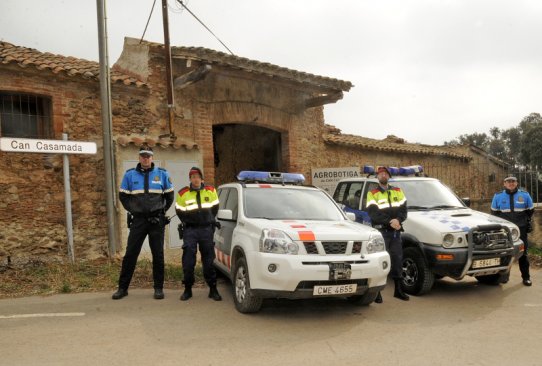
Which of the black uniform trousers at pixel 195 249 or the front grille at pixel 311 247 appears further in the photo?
the black uniform trousers at pixel 195 249

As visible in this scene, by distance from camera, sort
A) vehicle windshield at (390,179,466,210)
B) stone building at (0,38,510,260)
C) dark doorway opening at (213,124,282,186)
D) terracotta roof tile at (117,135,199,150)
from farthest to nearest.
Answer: dark doorway opening at (213,124,282,186) → terracotta roof tile at (117,135,199,150) → stone building at (0,38,510,260) → vehicle windshield at (390,179,466,210)

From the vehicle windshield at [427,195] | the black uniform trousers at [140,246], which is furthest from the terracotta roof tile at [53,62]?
the vehicle windshield at [427,195]

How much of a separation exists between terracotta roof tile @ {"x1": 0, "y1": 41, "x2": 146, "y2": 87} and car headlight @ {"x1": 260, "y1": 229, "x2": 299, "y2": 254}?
18.8ft

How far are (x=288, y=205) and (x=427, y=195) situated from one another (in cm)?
279

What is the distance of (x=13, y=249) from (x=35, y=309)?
282cm

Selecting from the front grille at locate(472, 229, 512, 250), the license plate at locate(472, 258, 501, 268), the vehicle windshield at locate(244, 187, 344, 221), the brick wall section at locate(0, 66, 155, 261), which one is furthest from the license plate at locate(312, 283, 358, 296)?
the brick wall section at locate(0, 66, 155, 261)

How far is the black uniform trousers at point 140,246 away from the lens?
20.0 ft

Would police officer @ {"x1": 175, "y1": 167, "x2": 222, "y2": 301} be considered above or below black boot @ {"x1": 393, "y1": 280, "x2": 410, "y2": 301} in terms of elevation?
above

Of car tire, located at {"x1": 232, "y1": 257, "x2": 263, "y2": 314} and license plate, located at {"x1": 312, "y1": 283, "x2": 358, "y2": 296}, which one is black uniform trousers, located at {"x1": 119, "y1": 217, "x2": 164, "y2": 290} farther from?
license plate, located at {"x1": 312, "y1": 283, "x2": 358, "y2": 296}

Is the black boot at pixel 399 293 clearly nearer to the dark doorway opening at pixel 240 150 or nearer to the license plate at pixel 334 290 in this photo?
the license plate at pixel 334 290

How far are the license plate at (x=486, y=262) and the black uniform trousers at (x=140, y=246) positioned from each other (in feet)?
14.2

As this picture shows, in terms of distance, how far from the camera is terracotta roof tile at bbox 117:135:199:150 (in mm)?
8920

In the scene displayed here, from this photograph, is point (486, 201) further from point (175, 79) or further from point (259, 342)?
point (259, 342)

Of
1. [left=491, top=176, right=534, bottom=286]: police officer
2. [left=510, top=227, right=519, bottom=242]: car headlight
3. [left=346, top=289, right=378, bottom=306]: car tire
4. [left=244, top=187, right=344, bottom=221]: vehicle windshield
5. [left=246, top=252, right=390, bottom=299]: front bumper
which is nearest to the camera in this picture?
[left=246, top=252, right=390, bottom=299]: front bumper
